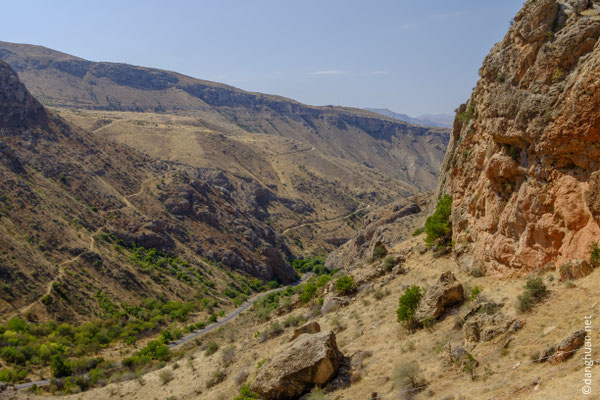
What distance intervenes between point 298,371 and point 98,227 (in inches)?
2136

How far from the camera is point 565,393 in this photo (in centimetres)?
880

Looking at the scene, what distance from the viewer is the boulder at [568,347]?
10254mm

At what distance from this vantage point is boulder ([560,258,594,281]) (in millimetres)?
13148

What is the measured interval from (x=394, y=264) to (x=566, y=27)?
16.9 metres

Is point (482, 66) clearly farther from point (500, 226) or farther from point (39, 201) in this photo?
point (39, 201)

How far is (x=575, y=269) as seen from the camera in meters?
13.4

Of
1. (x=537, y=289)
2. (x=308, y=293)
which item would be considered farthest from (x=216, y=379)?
(x=537, y=289)

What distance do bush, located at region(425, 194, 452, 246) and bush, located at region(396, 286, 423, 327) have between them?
27.6ft

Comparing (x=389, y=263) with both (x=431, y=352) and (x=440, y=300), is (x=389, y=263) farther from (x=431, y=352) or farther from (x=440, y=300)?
(x=431, y=352)

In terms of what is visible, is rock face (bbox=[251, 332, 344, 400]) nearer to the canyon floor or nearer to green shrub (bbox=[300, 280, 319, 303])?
the canyon floor

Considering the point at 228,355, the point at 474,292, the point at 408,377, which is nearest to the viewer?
the point at 408,377

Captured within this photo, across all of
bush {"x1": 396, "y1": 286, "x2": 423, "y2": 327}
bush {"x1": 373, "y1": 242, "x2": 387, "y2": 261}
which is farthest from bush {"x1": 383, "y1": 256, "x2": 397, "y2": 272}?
bush {"x1": 396, "y1": 286, "x2": 423, "y2": 327}

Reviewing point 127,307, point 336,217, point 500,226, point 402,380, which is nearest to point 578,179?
point 500,226

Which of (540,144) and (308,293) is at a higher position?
(540,144)
